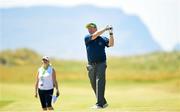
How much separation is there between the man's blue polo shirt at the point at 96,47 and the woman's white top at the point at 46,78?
1107 millimetres

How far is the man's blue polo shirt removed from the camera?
1567 cm

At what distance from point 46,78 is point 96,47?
150 cm

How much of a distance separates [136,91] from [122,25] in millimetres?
4224

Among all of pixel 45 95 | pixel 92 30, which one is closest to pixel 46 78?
pixel 45 95

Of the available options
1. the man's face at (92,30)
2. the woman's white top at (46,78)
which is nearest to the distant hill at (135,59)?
the woman's white top at (46,78)

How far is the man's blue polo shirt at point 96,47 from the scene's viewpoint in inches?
617

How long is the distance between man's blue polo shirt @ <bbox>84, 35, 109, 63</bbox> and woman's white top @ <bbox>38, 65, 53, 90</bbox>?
1107mm

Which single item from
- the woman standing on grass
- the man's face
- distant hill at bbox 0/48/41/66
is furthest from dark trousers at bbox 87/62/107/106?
distant hill at bbox 0/48/41/66

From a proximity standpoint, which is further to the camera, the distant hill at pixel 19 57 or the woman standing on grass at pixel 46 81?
the distant hill at pixel 19 57

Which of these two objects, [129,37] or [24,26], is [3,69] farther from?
[129,37]

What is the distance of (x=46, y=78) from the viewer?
1581 cm

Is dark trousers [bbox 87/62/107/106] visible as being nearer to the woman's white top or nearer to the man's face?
the man's face

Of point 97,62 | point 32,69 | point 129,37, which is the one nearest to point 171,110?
point 97,62

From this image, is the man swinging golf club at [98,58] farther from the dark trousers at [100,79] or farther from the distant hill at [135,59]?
the distant hill at [135,59]
